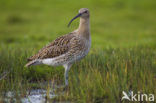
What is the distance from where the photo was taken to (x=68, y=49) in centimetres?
782

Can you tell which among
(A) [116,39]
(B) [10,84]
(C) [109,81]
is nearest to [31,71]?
(B) [10,84]

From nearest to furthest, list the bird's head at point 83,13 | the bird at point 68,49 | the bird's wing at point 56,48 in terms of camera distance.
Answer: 1. the bird at point 68,49
2. the bird's wing at point 56,48
3. the bird's head at point 83,13

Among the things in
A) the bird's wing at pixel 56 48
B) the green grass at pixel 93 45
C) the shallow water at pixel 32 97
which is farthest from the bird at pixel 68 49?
the shallow water at pixel 32 97

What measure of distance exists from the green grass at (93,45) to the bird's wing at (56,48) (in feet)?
1.64

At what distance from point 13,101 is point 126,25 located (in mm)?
20148

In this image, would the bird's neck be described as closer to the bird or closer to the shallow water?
the bird

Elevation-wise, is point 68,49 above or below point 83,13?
below

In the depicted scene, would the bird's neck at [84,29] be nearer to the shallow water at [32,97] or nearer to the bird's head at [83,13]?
the bird's head at [83,13]

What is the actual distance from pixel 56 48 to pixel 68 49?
369 millimetres

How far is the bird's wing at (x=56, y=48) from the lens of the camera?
310 inches

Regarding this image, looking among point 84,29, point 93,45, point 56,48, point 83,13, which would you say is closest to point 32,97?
point 56,48

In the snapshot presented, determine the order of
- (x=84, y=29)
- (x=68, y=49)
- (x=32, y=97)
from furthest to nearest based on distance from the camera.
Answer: (x=84, y=29) < (x=68, y=49) < (x=32, y=97)

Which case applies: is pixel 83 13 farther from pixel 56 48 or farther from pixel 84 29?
pixel 56 48

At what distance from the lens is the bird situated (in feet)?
25.4
